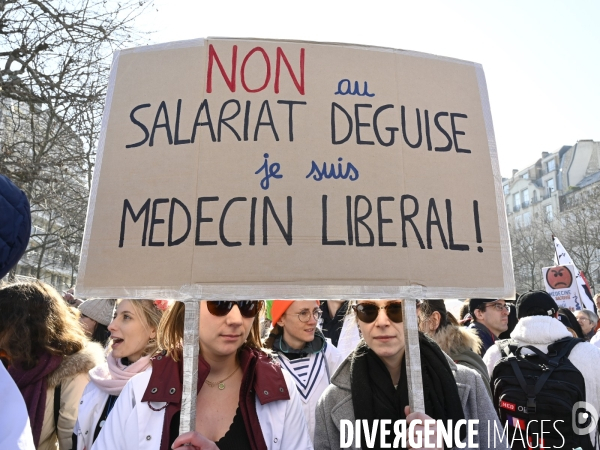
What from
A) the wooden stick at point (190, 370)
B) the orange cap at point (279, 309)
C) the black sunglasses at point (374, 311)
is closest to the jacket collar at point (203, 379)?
the wooden stick at point (190, 370)

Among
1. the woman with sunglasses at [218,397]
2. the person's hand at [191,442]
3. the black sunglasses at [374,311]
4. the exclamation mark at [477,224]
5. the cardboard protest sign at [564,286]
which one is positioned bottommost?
the person's hand at [191,442]

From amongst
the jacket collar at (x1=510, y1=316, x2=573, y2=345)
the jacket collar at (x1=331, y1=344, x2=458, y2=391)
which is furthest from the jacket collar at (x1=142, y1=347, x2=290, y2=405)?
the jacket collar at (x1=510, y1=316, x2=573, y2=345)

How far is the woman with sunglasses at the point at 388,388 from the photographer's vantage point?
2240 mm

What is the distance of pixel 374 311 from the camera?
2.42m

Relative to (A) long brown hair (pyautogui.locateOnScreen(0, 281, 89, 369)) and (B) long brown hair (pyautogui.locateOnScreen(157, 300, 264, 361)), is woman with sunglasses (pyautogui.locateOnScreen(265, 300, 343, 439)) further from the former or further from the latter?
(A) long brown hair (pyautogui.locateOnScreen(0, 281, 89, 369))

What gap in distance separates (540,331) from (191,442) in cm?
242

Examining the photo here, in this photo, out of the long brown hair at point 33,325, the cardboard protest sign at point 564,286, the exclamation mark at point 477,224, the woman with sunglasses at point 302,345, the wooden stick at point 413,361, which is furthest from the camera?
the cardboard protest sign at point 564,286

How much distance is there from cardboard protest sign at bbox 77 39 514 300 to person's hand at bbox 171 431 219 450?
1.47 feet

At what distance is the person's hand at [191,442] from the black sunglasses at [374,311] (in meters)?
0.91

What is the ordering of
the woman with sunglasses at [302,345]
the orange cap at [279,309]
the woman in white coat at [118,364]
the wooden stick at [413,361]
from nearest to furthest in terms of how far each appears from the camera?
the wooden stick at [413,361] < the woman in white coat at [118,364] < the woman with sunglasses at [302,345] < the orange cap at [279,309]

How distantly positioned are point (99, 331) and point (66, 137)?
18.3ft

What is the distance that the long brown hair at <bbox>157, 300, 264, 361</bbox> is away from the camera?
86.6 inches

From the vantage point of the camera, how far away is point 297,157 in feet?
6.98

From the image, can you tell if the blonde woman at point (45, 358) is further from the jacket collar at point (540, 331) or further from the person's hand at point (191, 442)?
the jacket collar at point (540, 331)
